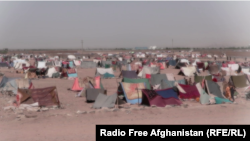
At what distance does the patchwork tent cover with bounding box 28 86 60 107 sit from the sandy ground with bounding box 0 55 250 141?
629 mm

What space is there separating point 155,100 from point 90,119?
3838mm

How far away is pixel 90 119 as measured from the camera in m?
10.4

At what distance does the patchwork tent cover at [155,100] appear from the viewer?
12984 mm

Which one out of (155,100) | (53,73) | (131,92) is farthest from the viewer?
(53,73)

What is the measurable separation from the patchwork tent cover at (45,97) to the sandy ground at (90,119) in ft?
2.06

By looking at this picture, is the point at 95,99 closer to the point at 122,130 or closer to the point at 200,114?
the point at 200,114

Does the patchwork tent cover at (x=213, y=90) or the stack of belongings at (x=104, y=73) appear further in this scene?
the stack of belongings at (x=104, y=73)

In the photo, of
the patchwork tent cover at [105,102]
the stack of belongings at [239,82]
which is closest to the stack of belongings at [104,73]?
the stack of belongings at [239,82]

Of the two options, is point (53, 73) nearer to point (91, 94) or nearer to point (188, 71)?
point (91, 94)

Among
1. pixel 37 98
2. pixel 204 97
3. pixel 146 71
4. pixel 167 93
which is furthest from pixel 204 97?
pixel 146 71

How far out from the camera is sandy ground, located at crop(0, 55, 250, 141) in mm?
8328

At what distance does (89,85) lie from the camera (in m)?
16.0

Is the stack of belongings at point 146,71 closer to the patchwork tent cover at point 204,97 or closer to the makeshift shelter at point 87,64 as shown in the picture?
the patchwork tent cover at point 204,97

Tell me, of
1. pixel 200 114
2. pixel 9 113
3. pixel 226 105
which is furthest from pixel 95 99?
pixel 226 105
